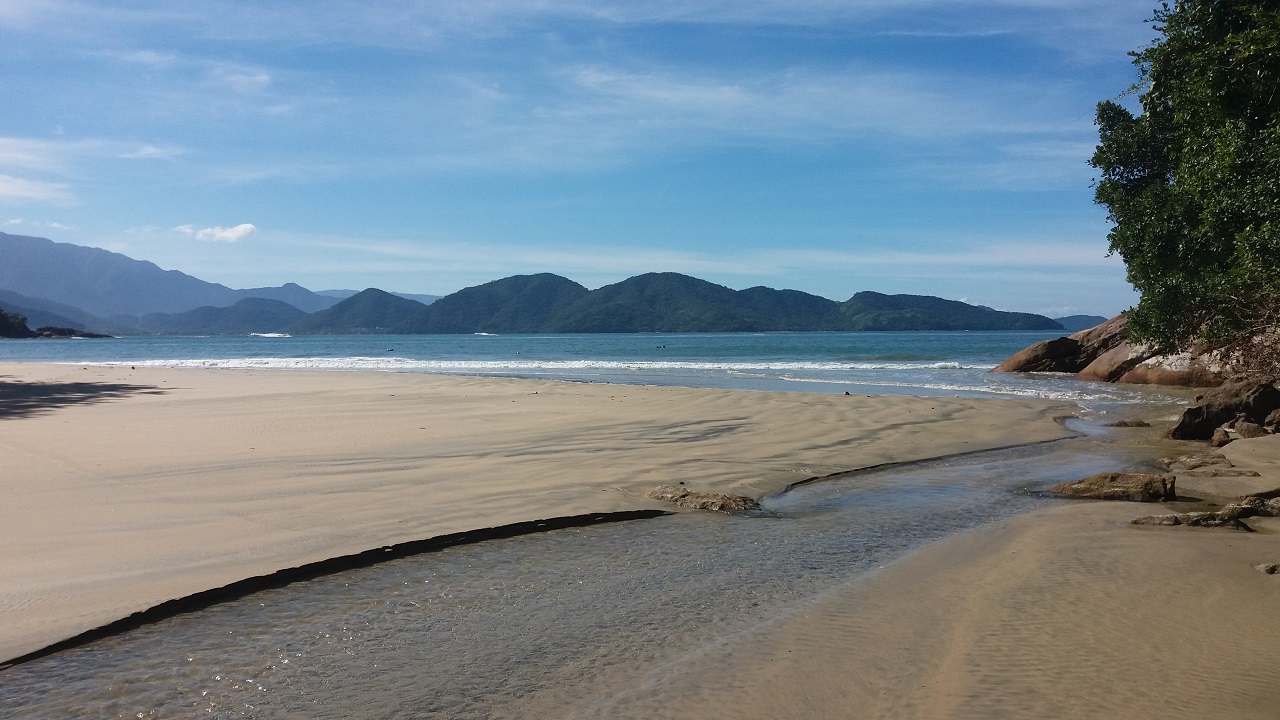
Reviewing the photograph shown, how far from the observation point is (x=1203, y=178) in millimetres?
11102

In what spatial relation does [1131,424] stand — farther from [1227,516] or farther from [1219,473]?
[1227,516]

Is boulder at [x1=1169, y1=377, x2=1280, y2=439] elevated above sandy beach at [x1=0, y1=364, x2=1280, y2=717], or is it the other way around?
boulder at [x1=1169, y1=377, x2=1280, y2=439]

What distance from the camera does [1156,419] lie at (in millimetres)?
14555

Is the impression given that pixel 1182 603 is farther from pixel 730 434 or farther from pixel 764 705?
pixel 730 434

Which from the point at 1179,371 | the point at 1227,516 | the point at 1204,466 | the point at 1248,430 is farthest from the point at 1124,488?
the point at 1179,371

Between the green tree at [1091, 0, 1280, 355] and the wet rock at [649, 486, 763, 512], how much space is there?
7075 mm

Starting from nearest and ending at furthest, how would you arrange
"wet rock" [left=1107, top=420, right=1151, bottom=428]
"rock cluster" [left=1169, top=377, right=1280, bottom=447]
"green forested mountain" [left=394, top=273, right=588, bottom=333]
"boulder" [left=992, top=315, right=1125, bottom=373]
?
"rock cluster" [left=1169, top=377, right=1280, bottom=447]
"wet rock" [left=1107, top=420, right=1151, bottom=428]
"boulder" [left=992, top=315, right=1125, bottom=373]
"green forested mountain" [left=394, top=273, right=588, bottom=333]

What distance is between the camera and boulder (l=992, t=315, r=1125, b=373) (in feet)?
98.7

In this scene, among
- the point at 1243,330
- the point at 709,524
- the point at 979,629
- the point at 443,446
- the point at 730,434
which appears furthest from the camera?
the point at 1243,330

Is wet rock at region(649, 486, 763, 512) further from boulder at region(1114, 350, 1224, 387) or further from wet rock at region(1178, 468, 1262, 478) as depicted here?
boulder at region(1114, 350, 1224, 387)

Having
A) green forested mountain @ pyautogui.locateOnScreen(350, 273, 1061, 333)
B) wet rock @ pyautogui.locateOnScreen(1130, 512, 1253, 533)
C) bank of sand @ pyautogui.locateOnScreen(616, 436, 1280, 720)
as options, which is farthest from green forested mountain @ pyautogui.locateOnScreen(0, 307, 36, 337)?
wet rock @ pyautogui.locateOnScreen(1130, 512, 1253, 533)

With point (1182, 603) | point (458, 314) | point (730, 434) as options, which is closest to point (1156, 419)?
point (730, 434)

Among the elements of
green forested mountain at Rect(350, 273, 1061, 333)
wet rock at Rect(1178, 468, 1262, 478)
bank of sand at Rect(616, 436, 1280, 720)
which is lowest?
bank of sand at Rect(616, 436, 1280, 720)

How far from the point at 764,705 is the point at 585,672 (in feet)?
2.80
